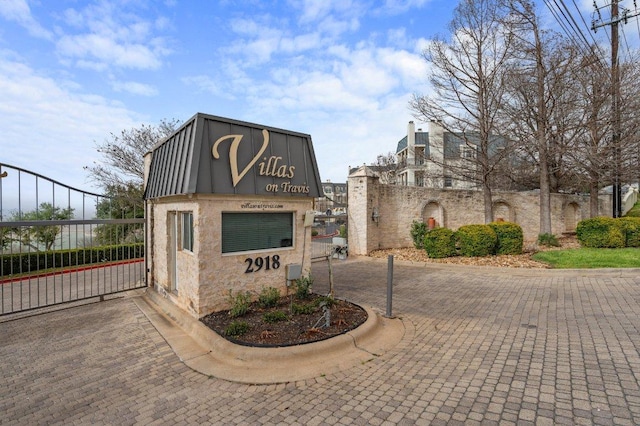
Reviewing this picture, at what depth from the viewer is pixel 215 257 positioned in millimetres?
5320

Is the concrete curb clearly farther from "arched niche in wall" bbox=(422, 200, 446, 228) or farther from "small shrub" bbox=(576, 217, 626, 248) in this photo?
"small shrub" bbox=(576, 217, 626, 248)

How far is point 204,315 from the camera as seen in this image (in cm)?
525

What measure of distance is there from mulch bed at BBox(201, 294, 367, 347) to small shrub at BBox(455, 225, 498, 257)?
689cm

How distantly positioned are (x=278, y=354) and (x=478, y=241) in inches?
360

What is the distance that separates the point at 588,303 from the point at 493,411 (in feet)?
15.7

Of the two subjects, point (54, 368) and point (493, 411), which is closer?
point (493, 411)

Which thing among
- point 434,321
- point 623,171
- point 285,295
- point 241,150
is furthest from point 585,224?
point 241,150

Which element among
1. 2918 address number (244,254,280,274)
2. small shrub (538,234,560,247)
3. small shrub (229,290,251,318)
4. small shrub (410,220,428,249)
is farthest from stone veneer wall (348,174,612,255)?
small shrub (229,290,251,318)

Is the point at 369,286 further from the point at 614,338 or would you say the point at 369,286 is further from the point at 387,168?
the point at 387,168

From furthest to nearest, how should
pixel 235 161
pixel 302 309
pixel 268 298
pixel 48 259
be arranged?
pixel 48 259 < pixel 268 298 < pixel 235 161 < pixel 302 309

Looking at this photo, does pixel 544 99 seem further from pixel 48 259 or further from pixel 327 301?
pixel 48 259

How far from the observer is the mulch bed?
4312mm

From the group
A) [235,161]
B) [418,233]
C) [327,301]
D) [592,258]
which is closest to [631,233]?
[592,258]

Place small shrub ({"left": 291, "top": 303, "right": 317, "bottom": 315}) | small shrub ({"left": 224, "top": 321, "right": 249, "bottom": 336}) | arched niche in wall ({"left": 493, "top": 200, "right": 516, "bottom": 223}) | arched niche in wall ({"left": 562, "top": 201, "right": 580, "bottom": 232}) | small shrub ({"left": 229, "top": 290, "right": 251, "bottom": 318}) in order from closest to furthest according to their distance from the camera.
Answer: small shrub ({"left": 224, "top": 321, "right": 249, "bottom": 336}), small shrub ({"left": 229, "top": 290, "right": 251, "bottom": 318}), small shrub ({"left": 291, "top": 303, "right": 317, "bottom": 315}), arched niche in wall ({"left": 493, "top": 200, "right": 516, "bottom": 223}), arched niche in wall ({"left": 562, "top": 201, "right": 580, "bottom": 232})
